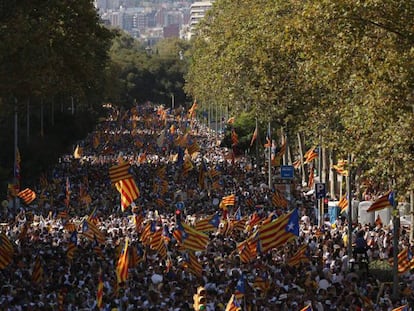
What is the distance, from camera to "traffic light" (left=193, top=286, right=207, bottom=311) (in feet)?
68.0

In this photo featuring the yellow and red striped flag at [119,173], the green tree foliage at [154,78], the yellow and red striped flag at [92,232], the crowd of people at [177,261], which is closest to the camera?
the crowd of people at [177,261]

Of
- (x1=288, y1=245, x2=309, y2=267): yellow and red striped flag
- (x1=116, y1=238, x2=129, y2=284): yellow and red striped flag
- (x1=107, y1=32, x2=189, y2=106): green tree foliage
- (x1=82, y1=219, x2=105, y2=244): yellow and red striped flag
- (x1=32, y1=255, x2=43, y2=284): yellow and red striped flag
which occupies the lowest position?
(x1=107, y1=32, x2=189, y2=106): green tree foliage

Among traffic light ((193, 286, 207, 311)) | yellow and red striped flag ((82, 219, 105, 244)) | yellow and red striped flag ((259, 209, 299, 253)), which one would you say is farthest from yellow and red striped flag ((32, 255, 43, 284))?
yellow and red striped flag ((259, 209, 299, 253))

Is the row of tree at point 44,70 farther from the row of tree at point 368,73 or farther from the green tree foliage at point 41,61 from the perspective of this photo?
the row of tree at point 368,73

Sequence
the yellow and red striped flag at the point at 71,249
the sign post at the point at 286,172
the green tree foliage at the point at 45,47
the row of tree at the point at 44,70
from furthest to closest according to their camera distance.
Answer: the sign post at the point at 286,172, the row of tree at the point at 44,70, the green tree foliage at the point at 45,47, the yellow and red striped flag at the point at 71,249

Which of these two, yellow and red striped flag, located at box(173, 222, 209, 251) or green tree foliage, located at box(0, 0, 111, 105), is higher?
green tree foliage, located at box(0, 0, 111, 105)

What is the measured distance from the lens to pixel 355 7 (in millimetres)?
22766

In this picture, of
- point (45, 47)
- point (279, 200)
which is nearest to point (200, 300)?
point (45, 47)

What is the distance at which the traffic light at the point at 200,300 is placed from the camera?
20734mm

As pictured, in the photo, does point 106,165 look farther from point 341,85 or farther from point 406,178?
point 406,178

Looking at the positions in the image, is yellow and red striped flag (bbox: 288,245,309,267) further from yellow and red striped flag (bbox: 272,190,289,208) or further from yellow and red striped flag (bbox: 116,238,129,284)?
yellow and red striped flag (bbox: 272,190,289,208)

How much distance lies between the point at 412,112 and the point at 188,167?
29483 mm

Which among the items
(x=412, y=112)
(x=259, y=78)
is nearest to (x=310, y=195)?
(x=259, y=78)

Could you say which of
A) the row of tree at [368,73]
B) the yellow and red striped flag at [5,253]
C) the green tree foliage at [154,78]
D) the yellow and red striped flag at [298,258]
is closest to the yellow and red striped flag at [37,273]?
the yellow and red striped flag at [5,253]
